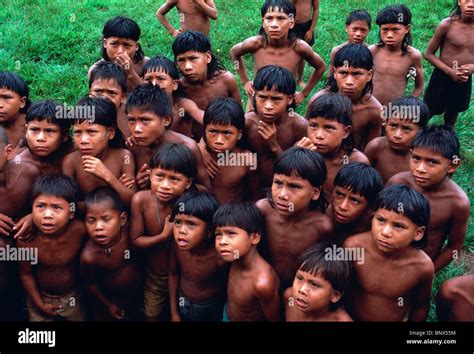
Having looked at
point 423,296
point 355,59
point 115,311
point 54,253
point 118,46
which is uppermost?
point 118,46

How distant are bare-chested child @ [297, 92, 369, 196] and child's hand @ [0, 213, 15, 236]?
1899mm

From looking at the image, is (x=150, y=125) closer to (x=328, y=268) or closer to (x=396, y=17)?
(x=328, y=268)

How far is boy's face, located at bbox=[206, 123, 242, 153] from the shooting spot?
3646 mm

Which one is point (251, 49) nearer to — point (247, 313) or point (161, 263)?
point (161, 263)

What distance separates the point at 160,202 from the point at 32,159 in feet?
3.03

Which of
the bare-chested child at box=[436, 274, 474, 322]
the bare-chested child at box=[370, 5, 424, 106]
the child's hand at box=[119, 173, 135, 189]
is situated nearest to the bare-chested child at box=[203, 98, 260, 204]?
the child's hand at box=[119, 173, 135, 189]

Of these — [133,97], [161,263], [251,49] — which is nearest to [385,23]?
[251,49]

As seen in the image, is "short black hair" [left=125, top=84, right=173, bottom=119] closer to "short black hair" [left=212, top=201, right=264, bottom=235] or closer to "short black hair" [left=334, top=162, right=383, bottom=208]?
"short black hair" [left=212, top=201, right=264, bottom=235]

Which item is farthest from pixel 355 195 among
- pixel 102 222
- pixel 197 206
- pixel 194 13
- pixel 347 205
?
pixel 194 13

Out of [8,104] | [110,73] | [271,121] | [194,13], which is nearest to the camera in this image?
[8,104]

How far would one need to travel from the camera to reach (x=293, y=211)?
3146 mm

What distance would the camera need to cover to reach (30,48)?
23.2 feet

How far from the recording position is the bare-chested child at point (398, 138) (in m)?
3.80

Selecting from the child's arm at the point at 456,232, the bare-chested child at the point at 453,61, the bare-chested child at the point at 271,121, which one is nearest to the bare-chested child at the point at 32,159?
the bare-chested child at the point at 271,121
